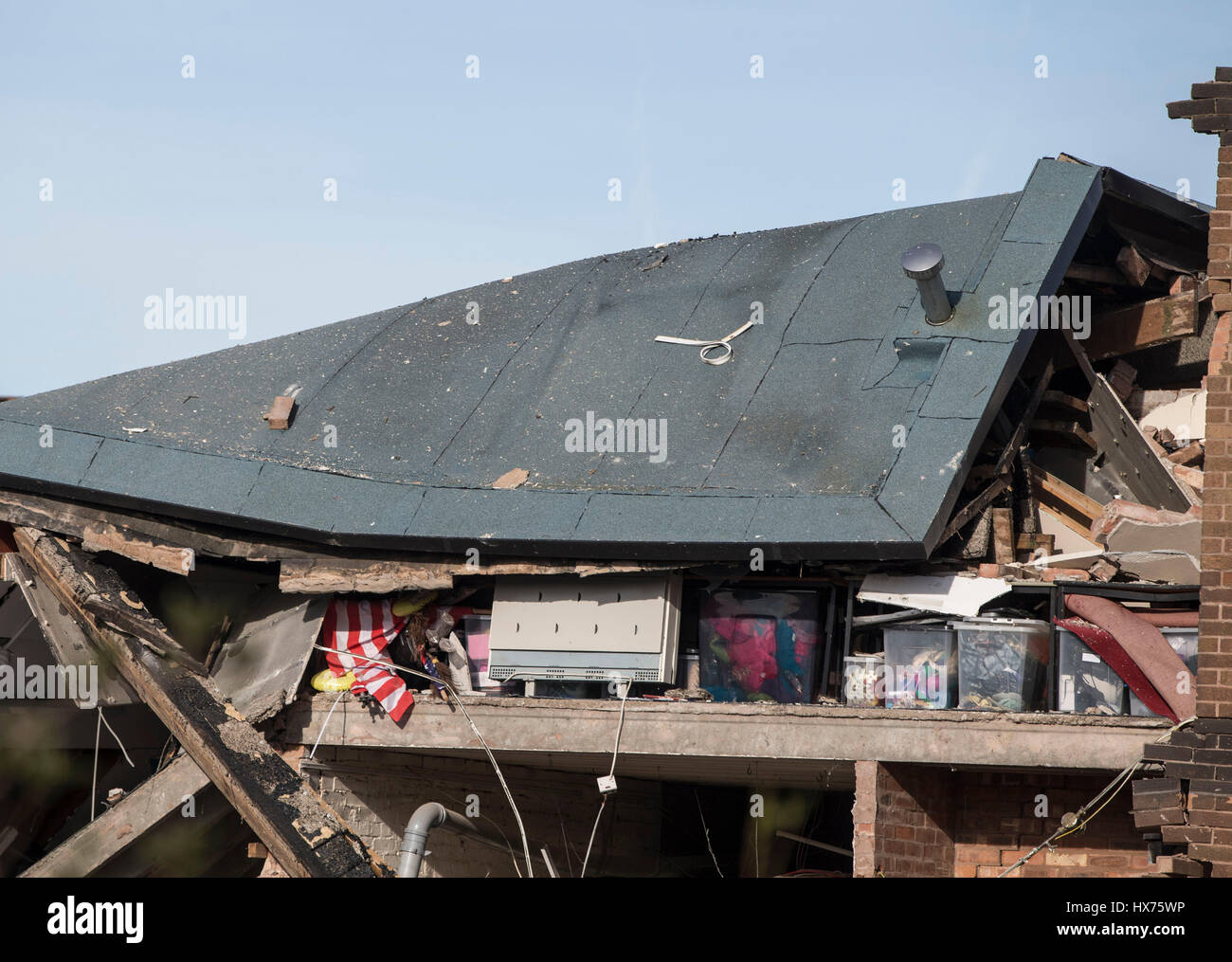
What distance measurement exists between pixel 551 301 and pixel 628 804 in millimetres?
5393

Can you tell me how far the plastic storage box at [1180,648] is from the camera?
9.59 m

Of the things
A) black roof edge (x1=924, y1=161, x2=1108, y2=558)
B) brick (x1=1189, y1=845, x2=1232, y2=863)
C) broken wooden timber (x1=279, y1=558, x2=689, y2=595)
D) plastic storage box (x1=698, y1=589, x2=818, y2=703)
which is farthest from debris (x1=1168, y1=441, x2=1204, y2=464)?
broken wooden timber (x1=279, y1=558, x2=689, y2=595)

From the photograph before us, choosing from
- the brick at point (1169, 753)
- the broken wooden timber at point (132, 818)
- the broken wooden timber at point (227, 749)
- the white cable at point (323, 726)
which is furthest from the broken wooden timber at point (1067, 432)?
the broken wooden timber at point (132, 818)

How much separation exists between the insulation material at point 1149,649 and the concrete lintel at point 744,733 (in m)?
0.21

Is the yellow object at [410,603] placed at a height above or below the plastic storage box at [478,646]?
above

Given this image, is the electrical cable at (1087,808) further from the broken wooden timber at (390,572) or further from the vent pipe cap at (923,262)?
the vent pipe cap at (923,262)

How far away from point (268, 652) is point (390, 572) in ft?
5.20

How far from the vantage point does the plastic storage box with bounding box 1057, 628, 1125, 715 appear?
384 inches

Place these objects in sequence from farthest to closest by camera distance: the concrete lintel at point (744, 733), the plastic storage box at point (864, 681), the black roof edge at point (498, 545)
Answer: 1. the plastic storage box at point (864, 681)
2. the black roof edge at point (498, 545)
3. the concrete lintel at point (744, 733)

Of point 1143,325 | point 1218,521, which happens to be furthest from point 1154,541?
point 1143,325

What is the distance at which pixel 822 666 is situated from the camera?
10812mm

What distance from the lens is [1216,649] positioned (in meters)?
8.06
